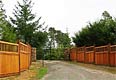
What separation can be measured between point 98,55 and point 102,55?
1.48 meters

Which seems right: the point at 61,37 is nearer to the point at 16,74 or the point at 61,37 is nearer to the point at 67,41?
the point at 67,41

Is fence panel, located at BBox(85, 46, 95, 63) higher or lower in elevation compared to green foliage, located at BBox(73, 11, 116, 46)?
lower

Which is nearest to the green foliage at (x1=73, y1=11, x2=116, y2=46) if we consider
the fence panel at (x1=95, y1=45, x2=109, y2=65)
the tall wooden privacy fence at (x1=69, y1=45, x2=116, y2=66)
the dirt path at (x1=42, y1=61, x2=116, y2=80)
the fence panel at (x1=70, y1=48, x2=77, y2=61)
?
the fence panel at (x1=70, y1=48, x2=77, y2=61)

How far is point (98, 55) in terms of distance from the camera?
34.8 metres

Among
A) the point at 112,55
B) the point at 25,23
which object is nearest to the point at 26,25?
the point at 25,23

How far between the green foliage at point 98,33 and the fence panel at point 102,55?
695cm

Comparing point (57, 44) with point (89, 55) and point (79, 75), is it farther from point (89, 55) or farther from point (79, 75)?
point (79, 75)

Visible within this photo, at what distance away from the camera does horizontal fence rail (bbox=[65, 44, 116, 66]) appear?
30.6m

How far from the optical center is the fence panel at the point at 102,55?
31984 millimetres

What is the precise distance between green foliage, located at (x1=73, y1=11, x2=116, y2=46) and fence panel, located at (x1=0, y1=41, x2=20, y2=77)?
72.9ft

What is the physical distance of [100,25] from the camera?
45.9m

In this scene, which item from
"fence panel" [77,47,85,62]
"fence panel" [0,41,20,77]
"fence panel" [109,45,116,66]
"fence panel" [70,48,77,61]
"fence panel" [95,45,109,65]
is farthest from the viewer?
"fence panel" [70,48,77,61]

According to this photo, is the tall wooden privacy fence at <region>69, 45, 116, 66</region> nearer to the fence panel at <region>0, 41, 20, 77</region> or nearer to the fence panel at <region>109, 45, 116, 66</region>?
the fence panel at <region>109, 45, 116, 66</region>

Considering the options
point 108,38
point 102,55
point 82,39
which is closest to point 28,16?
point 82,39
